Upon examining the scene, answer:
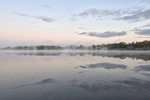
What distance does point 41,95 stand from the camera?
262 inches

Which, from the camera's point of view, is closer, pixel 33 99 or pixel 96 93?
pixel 33 99

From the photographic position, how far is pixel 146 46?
109 meters

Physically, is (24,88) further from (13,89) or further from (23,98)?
(23,98)

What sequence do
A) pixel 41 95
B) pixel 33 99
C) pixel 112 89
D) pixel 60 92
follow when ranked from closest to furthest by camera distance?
pixel 33 99
pixel 41 95
pixel 60 92
pixel 112 89

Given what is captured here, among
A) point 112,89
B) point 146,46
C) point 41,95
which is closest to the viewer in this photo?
point 41,95

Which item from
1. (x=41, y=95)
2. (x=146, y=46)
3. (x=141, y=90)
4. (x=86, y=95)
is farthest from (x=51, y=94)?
(x=146, y=46)

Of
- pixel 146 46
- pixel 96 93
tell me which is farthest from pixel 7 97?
pixel 146 46

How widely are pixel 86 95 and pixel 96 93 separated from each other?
24.3 inches

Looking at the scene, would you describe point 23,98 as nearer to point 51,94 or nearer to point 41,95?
point 41,95

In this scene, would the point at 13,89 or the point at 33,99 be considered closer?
the point at 33,99

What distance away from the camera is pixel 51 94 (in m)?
6.77

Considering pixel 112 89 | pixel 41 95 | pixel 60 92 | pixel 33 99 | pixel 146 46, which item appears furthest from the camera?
pixel 146 46

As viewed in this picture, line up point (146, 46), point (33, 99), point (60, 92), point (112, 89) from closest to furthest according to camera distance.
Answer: point (33, 99), point (60, 92), point (112, 89), point (146, 46)

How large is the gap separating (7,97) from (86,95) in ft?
12.6
